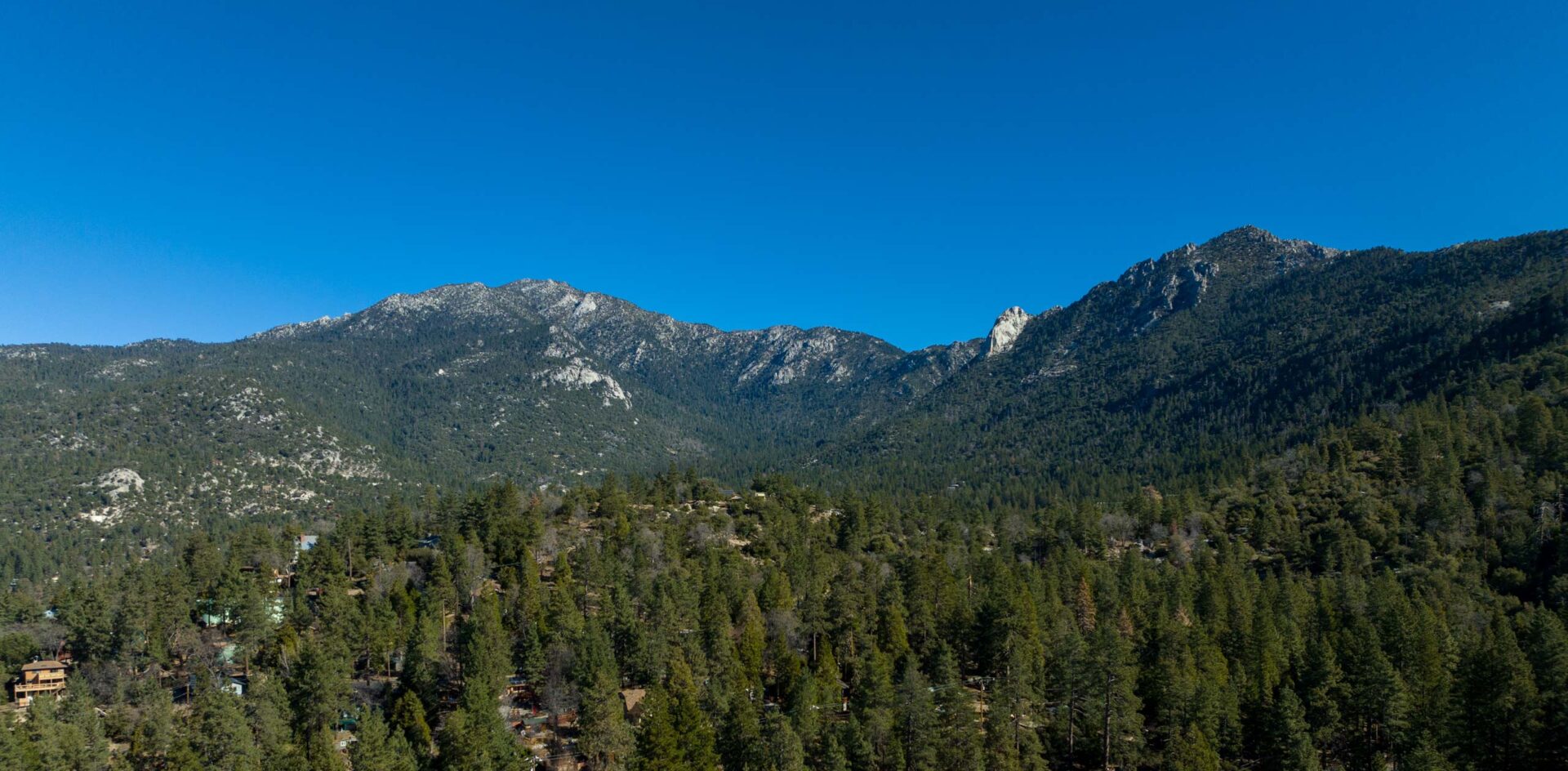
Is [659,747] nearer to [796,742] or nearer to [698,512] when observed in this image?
[796,742]

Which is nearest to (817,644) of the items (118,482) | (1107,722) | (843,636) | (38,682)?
(843,636)

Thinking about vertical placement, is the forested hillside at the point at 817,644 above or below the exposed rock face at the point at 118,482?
below

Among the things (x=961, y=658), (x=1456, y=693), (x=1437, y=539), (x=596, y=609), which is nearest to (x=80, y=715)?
(x=596, y=609)

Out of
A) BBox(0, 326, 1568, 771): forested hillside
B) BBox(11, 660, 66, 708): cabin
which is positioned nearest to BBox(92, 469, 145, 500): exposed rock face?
BBox(0, 326, 1568, 771): forested hillside

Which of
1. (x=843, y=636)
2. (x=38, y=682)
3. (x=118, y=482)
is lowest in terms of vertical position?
(x=843, y=636)

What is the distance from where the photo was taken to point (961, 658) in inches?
2739

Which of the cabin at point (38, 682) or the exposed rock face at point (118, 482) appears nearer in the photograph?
the cabin at point (38, 682)

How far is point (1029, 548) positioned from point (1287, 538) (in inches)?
1411

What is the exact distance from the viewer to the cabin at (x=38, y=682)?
61344mm

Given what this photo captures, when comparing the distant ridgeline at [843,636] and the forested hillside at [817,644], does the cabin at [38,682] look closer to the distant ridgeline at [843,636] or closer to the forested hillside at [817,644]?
the distant ridgeline at [843,636]

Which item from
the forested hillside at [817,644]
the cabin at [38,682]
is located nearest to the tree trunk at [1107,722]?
the forested hillside at [817,644]

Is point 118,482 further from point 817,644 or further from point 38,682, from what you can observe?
point 817,644

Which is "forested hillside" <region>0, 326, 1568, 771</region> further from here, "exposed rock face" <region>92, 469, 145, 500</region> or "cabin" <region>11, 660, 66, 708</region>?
"exposed rock face" <region>92, 469, 145, 500</region>

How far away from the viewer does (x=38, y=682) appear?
6197 centimetres
